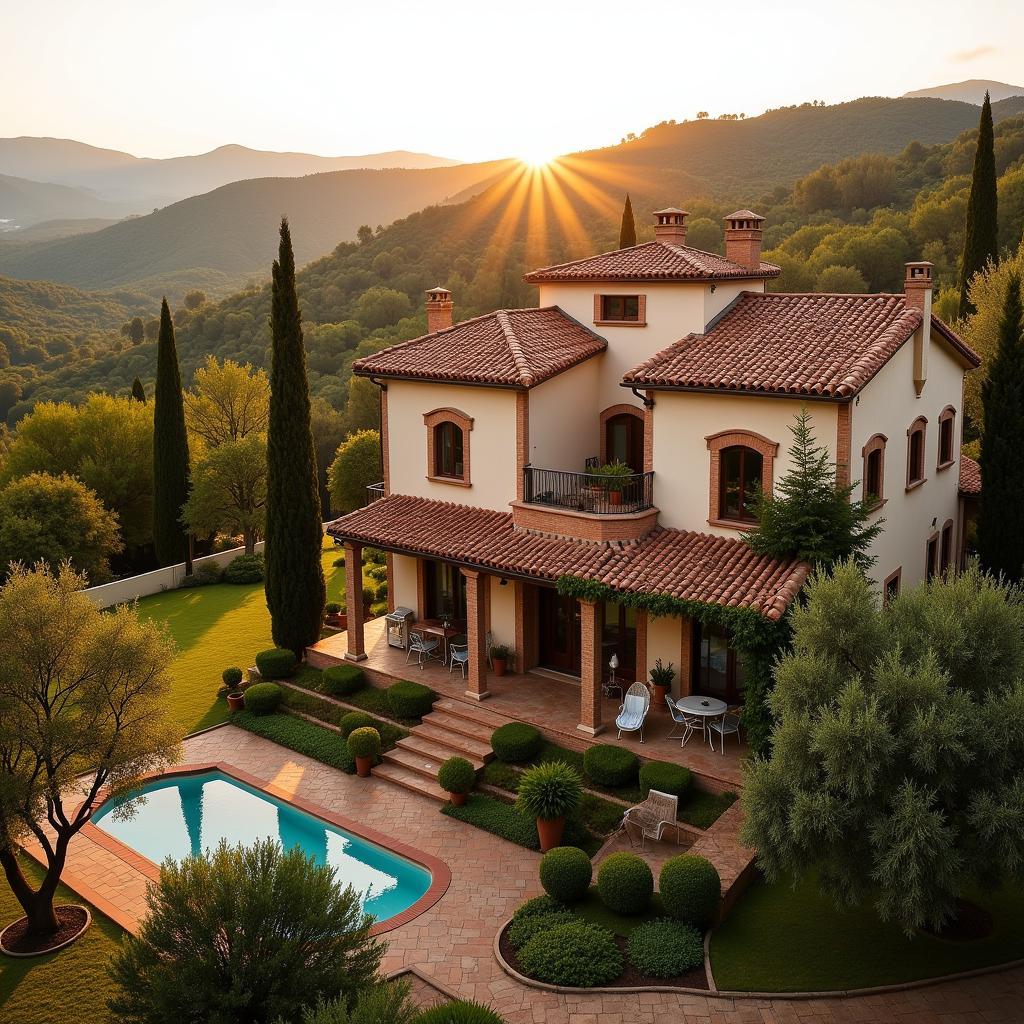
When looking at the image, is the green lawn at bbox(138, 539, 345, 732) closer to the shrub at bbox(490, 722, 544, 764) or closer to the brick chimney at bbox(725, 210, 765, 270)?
the shrub at bbox(490, 722, 544, 764)

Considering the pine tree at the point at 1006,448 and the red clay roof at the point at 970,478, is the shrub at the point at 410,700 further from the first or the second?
the red clay roof at the point at 970,478

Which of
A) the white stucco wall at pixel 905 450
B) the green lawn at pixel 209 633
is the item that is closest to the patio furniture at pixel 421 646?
the green lawn at pixel 209 633

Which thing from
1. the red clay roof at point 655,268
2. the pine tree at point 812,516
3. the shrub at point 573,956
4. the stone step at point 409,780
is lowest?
the stone step at point 409,780

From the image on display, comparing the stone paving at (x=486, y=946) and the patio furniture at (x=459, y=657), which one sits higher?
the patio furniture at (x=459, y=657)

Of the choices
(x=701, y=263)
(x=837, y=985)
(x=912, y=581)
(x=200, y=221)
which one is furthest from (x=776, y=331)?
(x=200, y=221)

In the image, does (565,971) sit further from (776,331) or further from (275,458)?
(275,458)

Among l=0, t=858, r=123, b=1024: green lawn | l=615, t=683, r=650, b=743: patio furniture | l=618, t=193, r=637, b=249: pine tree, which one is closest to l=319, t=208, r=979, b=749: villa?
l=615, t=683, r=650, b=743: patio furniture

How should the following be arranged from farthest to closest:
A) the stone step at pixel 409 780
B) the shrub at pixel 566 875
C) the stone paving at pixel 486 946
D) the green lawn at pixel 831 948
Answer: the stone step at pixel 409 780
the shrub at pixel 566 875
the green lawn at pixel 831 948
the stone paving at pixel 486 946
